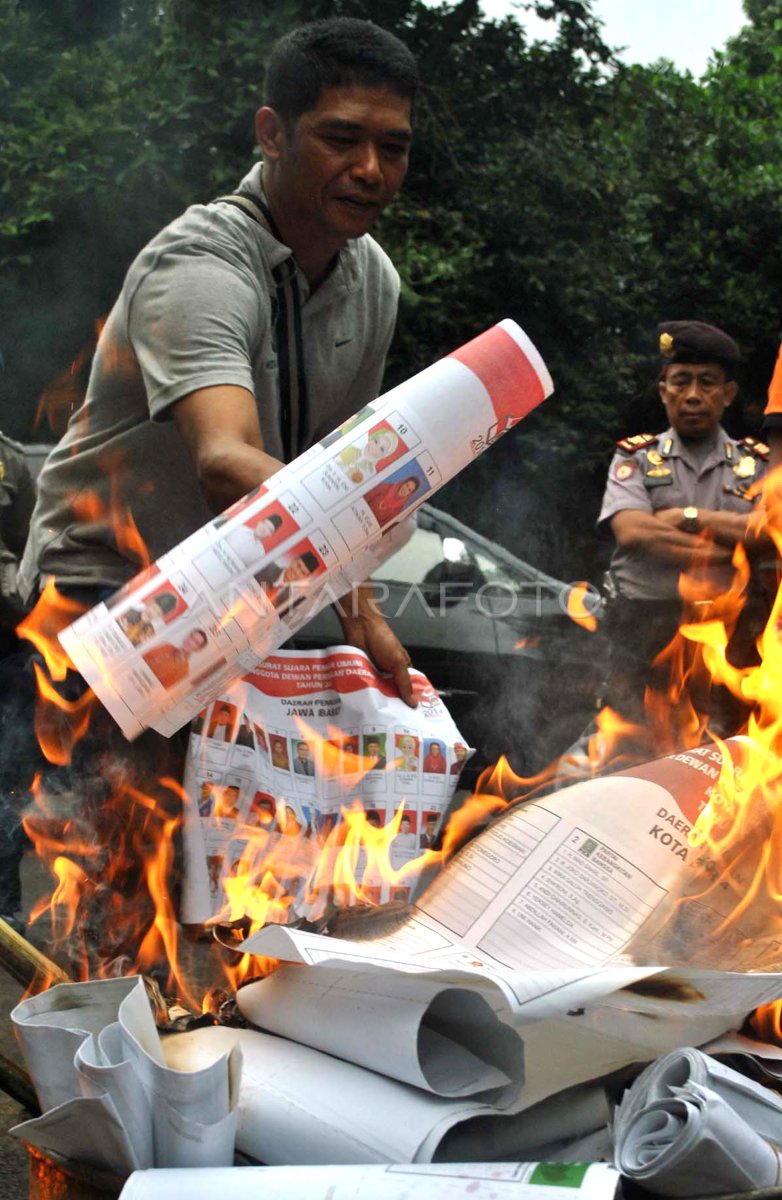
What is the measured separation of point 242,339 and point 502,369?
0.47 metres

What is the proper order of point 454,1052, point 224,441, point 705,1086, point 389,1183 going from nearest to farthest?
point 389,1183 → point 705,1086 → point 454,1052 → point 224,441

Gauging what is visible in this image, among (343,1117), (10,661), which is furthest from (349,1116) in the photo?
(10,661)

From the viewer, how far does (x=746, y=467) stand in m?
5.05

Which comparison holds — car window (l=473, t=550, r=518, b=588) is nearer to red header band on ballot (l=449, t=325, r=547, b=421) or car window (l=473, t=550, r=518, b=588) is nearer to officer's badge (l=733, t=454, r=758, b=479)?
officer's badge (l=733, t=454, r=758, b=479)

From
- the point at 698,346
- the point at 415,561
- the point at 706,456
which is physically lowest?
the point at 415,561

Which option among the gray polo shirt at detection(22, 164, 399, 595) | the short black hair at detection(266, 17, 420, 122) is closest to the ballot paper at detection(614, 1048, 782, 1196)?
the gray polo shirt at detection(22, 164, 399, 595)

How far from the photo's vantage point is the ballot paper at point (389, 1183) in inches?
55.5

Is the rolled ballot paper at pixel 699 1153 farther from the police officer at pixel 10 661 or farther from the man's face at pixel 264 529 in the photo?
the police officer at pixel 10 661

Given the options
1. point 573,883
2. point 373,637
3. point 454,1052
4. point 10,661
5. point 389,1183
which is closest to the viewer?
point 389,1183

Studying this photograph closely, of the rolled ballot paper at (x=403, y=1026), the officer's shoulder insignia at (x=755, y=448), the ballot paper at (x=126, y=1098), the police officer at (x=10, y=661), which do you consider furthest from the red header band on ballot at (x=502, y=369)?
the officer's shoulder insignia at (x=755, y=448)

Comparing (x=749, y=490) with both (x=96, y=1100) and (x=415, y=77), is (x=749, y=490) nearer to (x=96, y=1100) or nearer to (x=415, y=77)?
(x=415, y=77)

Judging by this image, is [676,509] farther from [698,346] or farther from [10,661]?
[10,661]

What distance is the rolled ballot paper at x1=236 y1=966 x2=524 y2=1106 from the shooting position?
1.61 meters

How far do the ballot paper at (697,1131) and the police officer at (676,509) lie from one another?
10.7 ft
